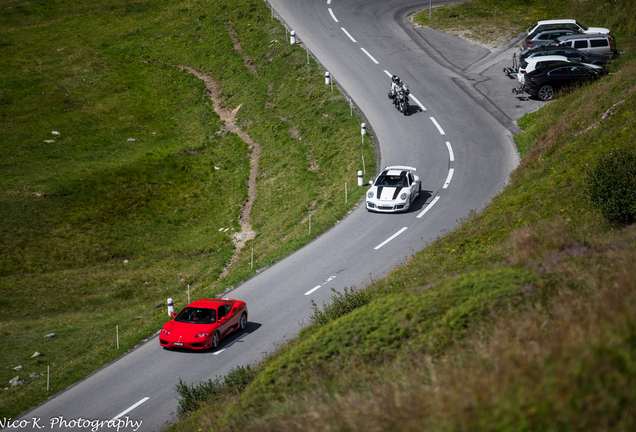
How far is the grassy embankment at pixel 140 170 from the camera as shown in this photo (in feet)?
72.9

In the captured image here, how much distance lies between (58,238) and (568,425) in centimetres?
2868

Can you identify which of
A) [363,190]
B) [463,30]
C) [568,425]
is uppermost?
[463,30]

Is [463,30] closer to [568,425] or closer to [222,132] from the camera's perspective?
[222,132]

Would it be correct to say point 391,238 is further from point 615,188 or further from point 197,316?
point 615,188

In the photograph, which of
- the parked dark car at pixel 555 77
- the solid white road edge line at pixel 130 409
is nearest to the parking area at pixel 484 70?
the parked dark car at pixel 555 77

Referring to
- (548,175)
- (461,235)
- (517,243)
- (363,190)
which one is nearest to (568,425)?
(517,243)

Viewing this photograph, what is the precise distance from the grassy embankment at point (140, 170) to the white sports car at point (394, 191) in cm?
182

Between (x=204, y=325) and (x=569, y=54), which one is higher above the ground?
(x=569, y=54)

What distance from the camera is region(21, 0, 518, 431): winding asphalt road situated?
15.2 meters

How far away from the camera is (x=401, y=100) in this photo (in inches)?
1235

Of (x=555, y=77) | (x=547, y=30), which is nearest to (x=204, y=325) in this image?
(x=555, y=77)

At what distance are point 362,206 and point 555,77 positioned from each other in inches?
594

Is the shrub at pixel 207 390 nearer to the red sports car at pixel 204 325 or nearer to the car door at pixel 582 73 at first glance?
the red sports car at pixel 204 325

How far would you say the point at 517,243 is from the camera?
1243 centimetres
